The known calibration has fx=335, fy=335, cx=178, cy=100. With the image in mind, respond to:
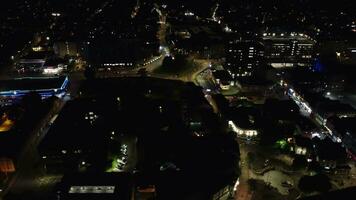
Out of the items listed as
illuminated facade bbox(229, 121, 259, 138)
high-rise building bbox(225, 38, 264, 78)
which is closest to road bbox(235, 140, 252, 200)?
illuminated facade bbox(229, 121, 259, 138)

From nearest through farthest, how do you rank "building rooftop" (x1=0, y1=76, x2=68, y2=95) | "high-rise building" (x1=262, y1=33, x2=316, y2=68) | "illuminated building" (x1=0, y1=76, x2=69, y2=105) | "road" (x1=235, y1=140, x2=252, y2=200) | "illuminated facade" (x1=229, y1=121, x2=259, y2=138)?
"road" (x1=235, y1=140, x2=252, y2=200)
"illuminated facade" (x1=229, y1=121, x2=259, y2=138)
"illuminated building" (x1=0, y1=76, x2=69, y2=105)
"building rooftop" (x1=0, y1=76, x2=68, y2=95)
"high-rise building" (x1=262, y1=33, x2=316, y2=68)

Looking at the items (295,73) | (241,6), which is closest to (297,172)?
(295,73)

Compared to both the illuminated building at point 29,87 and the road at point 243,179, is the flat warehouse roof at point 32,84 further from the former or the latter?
the road at point 243,179

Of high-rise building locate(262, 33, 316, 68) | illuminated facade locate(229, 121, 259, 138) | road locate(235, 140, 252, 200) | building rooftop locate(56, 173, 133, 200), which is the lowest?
road locate(235, 140, 252, 200)

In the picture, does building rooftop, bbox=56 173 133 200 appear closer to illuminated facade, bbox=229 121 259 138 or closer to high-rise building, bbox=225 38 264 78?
illuminated facade, bbox=229 121 259 138

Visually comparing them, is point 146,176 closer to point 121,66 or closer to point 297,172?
point 297,172

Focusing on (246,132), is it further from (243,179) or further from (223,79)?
(223,79)

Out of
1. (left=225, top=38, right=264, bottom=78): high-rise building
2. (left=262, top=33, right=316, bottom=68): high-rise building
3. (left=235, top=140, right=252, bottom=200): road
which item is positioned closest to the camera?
(left=235, top=140, right=252, bottom=200): road

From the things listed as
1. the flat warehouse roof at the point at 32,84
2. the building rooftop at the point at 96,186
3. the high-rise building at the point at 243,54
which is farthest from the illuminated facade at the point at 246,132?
the flat warehouse roof at the point at 32,84

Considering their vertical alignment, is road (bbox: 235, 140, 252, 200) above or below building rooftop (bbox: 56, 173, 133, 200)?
below
